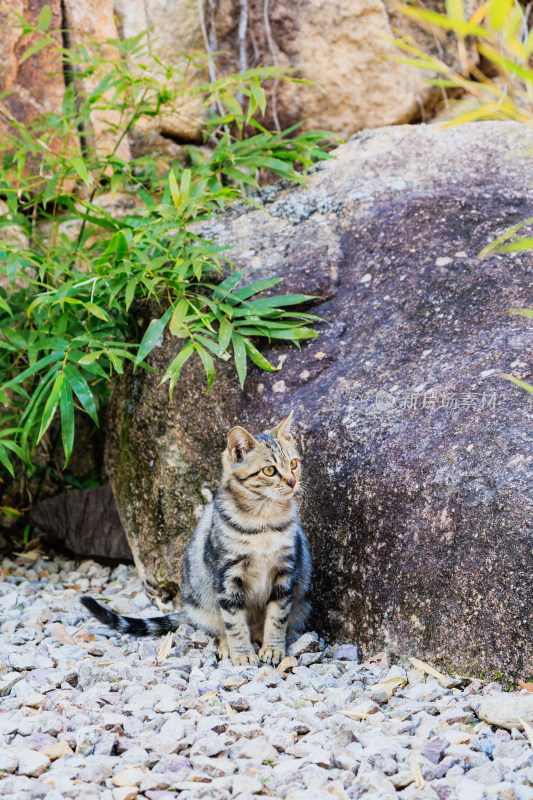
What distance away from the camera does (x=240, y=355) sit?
11.6 ft

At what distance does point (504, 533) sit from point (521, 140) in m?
2.37

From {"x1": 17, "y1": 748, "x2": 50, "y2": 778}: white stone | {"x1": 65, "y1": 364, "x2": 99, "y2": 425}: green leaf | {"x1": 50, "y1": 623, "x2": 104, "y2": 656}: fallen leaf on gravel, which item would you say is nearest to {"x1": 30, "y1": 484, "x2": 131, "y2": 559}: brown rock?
{"x1": 50, "y1": 623, "x2": 104, "y2": 656}: fallen leaf on gravel

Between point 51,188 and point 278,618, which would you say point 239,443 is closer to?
point 278,618

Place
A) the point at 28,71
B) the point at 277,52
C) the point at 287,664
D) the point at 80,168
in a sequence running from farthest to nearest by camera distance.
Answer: the point at 277,52
the point at 28,71
the point at 80,168
the point at 287,664

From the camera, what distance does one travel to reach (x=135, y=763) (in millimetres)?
2146

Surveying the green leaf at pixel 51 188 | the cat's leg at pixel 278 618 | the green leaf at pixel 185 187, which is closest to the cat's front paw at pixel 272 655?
the cat's leg at pixel 278 618

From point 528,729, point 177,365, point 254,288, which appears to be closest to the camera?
point 528,729

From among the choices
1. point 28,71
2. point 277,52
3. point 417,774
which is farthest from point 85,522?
point 277,52

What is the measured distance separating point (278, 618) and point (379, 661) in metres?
0.47

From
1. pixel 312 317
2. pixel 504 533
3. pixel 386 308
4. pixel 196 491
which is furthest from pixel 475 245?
pixel 196 491

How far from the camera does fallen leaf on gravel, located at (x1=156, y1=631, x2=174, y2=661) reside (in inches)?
128

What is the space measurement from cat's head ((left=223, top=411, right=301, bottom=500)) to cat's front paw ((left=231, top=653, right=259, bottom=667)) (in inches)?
25.3

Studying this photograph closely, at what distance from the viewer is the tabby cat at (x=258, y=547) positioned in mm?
3160

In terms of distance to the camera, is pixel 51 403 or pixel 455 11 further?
pixel 51 403
